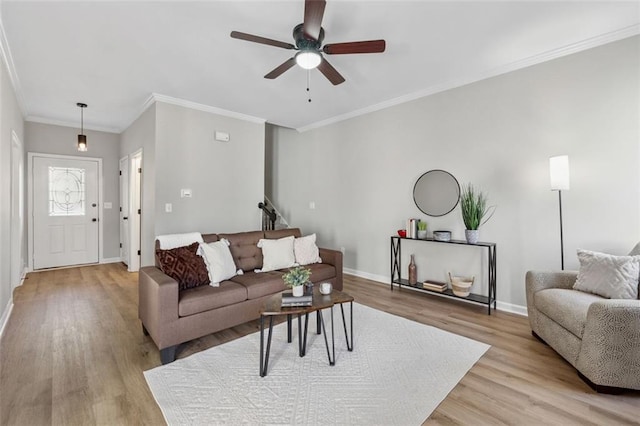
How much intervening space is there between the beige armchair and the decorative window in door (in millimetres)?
7241

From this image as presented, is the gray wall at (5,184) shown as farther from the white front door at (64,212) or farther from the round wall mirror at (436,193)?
the round wall mirror at (436,193)

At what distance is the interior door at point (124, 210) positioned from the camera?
5488mm

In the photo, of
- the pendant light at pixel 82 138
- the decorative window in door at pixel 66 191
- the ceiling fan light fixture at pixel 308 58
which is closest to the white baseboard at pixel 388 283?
the ceiling fan light fixture at pixel 308 58

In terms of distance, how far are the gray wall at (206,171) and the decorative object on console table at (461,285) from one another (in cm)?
320

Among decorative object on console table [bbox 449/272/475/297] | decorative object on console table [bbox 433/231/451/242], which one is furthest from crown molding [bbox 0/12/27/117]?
decorative object on console table [bbox 449/272/475/297]

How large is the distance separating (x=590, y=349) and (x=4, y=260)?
16.8 ft

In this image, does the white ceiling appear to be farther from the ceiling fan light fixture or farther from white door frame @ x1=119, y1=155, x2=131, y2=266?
white door frame @ x1=119, y1=155, x2=131, y2=266

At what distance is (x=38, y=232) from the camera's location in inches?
203

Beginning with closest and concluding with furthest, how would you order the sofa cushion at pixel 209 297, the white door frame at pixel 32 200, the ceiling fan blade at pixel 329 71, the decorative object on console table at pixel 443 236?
the sofa cushion at pixel 209 297 < the ceiling fan blade at pixel 329 71 < the decorative object on console table at pixel 443 236 < the white door frame at pixel 32 200

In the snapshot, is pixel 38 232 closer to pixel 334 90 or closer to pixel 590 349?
pixel 334 90

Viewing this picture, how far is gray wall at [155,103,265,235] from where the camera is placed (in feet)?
13.3

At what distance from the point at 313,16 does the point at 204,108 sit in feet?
9.72

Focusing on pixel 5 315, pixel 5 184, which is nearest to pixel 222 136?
pixel 5 184

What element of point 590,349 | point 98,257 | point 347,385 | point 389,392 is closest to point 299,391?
point 347,385
